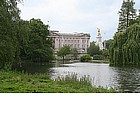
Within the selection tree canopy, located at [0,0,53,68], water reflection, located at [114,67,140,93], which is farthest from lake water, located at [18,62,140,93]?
tree canopy, located at [0,0,53,68]

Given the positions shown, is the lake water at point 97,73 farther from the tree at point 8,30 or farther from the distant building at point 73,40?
the distant building at point 73,40

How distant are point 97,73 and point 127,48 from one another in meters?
2.56

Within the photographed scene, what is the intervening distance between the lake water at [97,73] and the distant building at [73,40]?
2.12 ft

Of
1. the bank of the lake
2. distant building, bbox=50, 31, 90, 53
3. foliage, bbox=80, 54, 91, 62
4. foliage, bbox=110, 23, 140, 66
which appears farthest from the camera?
foliage, bbox=110, 23, 140, 66

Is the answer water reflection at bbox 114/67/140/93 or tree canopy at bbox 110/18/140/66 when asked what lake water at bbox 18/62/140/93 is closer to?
water reflection at bbox 114/67/140/93

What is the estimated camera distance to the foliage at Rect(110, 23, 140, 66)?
6380mm

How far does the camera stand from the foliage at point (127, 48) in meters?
6.38

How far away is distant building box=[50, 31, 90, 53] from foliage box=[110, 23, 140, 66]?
2.15m

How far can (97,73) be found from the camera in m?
5.08

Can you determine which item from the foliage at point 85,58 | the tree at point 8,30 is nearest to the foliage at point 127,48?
the foliage at point 85,58
